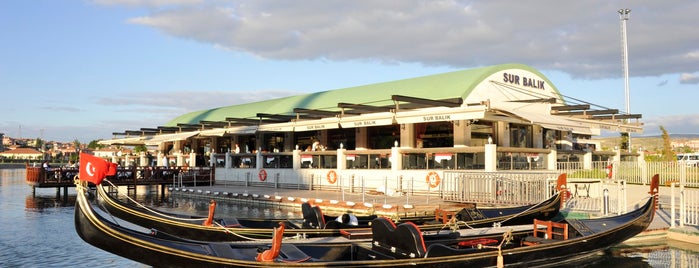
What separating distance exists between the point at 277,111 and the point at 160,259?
112ft

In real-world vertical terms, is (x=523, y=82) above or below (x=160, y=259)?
above

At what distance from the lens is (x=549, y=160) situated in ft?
86.2

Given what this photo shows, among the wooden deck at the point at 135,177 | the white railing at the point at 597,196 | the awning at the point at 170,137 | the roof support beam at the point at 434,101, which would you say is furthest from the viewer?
the awning at the point at 170,137

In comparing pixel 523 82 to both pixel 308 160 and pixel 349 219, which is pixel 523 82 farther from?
pixel 349 219

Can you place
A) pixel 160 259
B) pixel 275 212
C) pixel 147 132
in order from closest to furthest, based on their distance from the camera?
pixel 160 259 → pixel 275 212 → pixel 147 132

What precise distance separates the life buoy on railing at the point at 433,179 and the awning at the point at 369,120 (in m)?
2.90

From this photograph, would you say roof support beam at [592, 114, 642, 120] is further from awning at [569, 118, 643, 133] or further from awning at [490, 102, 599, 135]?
awning at [490, 102, 599, 135]

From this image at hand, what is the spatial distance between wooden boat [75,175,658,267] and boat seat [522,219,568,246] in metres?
0.02

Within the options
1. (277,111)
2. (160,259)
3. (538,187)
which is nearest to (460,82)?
(538,187)

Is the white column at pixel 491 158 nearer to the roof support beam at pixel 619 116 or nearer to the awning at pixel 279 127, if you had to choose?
the roof support beam at pixel 619 116

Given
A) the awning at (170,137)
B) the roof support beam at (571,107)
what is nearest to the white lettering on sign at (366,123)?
the roof support beam at (571,107)

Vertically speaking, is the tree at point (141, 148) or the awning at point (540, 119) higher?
the awning at point (540, 119)

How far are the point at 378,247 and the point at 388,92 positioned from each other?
2446 centimetres

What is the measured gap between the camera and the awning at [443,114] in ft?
72.6
